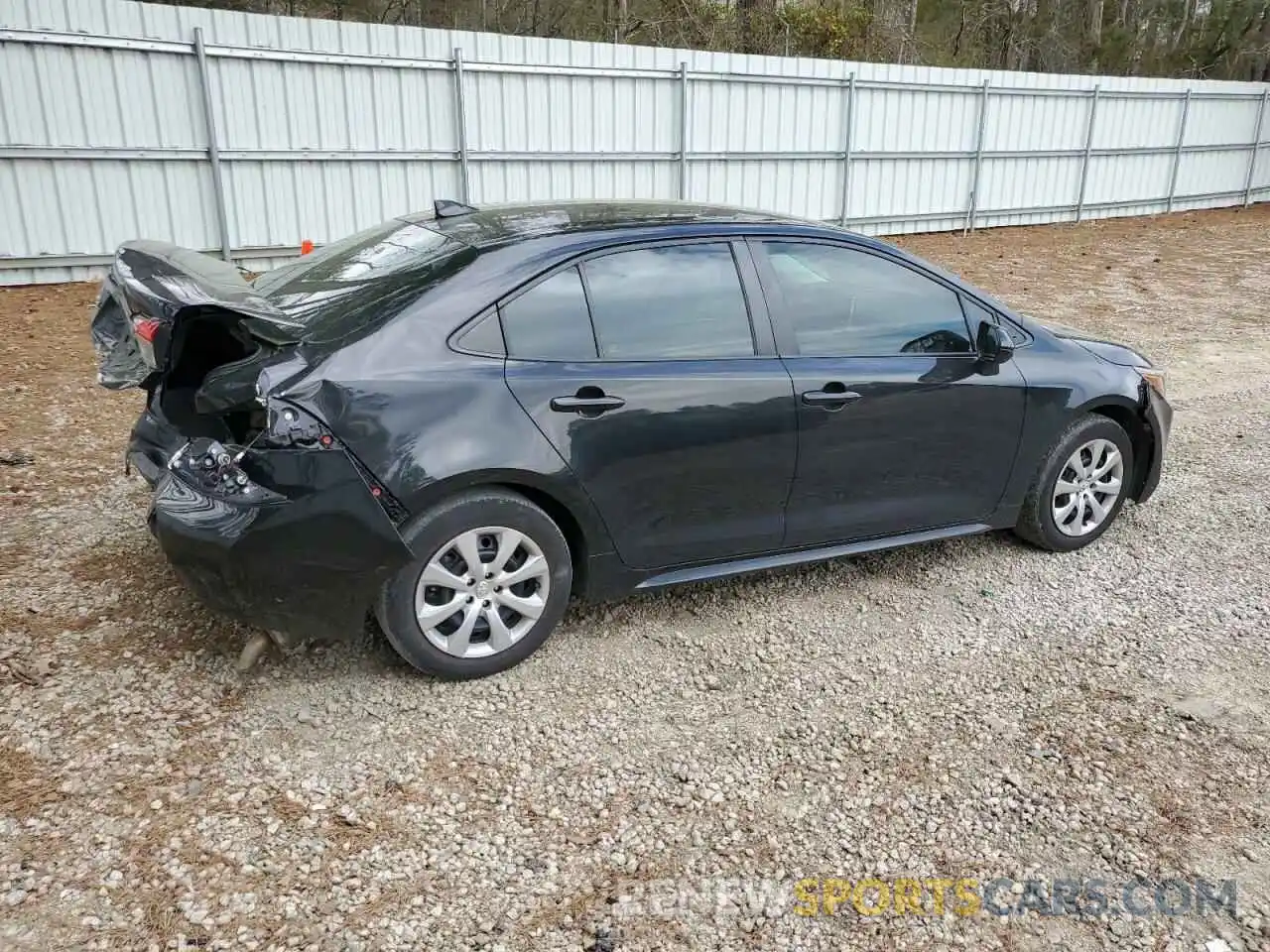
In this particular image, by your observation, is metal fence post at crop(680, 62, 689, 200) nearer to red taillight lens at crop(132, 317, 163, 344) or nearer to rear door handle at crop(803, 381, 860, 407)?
rear door handle at crop(803, 381, 860, 407)

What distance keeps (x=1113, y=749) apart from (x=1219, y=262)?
14.0 m

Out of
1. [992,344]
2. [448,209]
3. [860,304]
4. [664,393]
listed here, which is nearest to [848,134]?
[992,344]

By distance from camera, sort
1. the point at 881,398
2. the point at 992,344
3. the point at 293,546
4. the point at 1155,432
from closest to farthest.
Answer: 1. the point at 293,546
2. the point at 881,398
3. the point at 992,344
4. the point at 1155,432

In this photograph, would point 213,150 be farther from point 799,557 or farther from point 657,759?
point 657,759

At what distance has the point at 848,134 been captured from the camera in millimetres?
14438

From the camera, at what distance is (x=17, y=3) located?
884 cm

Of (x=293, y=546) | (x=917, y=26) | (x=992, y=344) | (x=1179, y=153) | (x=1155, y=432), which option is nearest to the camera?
(x=293, y=546)

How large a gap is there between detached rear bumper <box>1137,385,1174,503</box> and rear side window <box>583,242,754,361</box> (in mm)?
2230

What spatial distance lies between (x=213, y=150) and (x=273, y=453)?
8.18 m

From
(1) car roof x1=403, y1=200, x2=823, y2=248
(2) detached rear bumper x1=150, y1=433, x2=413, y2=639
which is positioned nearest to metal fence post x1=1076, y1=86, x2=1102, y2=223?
(1) car roof x1=403, y1=200, x2=823, y2=248

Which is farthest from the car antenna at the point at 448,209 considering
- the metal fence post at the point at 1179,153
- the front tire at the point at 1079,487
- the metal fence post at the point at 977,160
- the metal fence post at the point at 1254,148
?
the metal fence post at the point at 1254,148

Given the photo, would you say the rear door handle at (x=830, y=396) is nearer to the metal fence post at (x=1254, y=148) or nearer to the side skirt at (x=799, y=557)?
the side skirt at (x=799, y=557)

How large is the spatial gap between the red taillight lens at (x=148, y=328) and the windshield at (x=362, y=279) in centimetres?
41

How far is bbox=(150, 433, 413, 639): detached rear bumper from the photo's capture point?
299 centimetres
